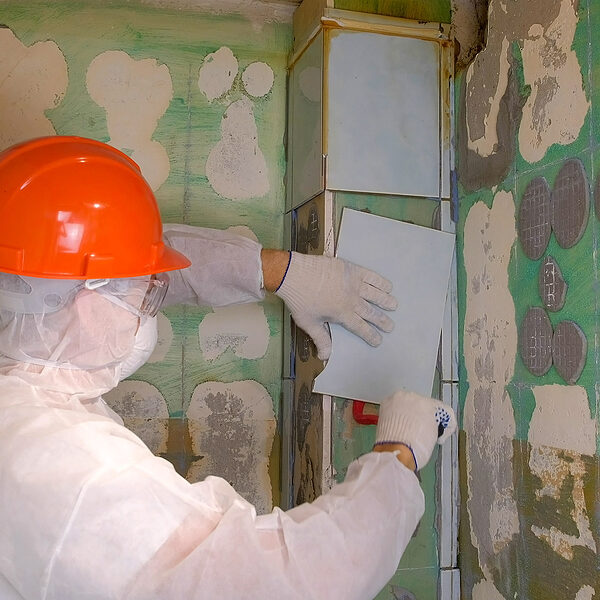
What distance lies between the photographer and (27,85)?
235 centimetres

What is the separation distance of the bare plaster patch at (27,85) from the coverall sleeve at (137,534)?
1.45 metres

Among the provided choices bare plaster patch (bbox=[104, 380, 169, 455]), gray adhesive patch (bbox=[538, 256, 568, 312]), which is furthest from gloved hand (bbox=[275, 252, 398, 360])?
bare plaster patch (bbox=[104, 380, 169, 455])

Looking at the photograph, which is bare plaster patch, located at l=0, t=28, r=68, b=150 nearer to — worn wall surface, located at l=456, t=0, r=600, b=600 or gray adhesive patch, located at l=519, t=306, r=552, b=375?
worn wall surface, located at l=456, t=0, r=600, b=600

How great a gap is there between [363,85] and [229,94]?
21.2 inches

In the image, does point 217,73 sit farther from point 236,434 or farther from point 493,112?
point 236,434

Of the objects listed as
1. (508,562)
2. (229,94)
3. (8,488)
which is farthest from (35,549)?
(229,94)

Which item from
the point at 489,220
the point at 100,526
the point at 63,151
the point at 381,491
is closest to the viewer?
the point at 100,526

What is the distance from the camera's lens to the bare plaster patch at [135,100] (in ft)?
7.95

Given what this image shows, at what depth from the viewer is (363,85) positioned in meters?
2.22

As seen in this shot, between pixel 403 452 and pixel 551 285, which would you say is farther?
pixel 551 285

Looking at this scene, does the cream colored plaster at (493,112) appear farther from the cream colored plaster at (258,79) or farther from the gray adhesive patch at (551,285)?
the cream colored plaster at (258,79)

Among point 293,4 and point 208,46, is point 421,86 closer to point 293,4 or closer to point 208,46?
point 293,4

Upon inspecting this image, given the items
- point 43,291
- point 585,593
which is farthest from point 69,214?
point 585,593

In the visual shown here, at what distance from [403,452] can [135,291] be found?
63 cm
